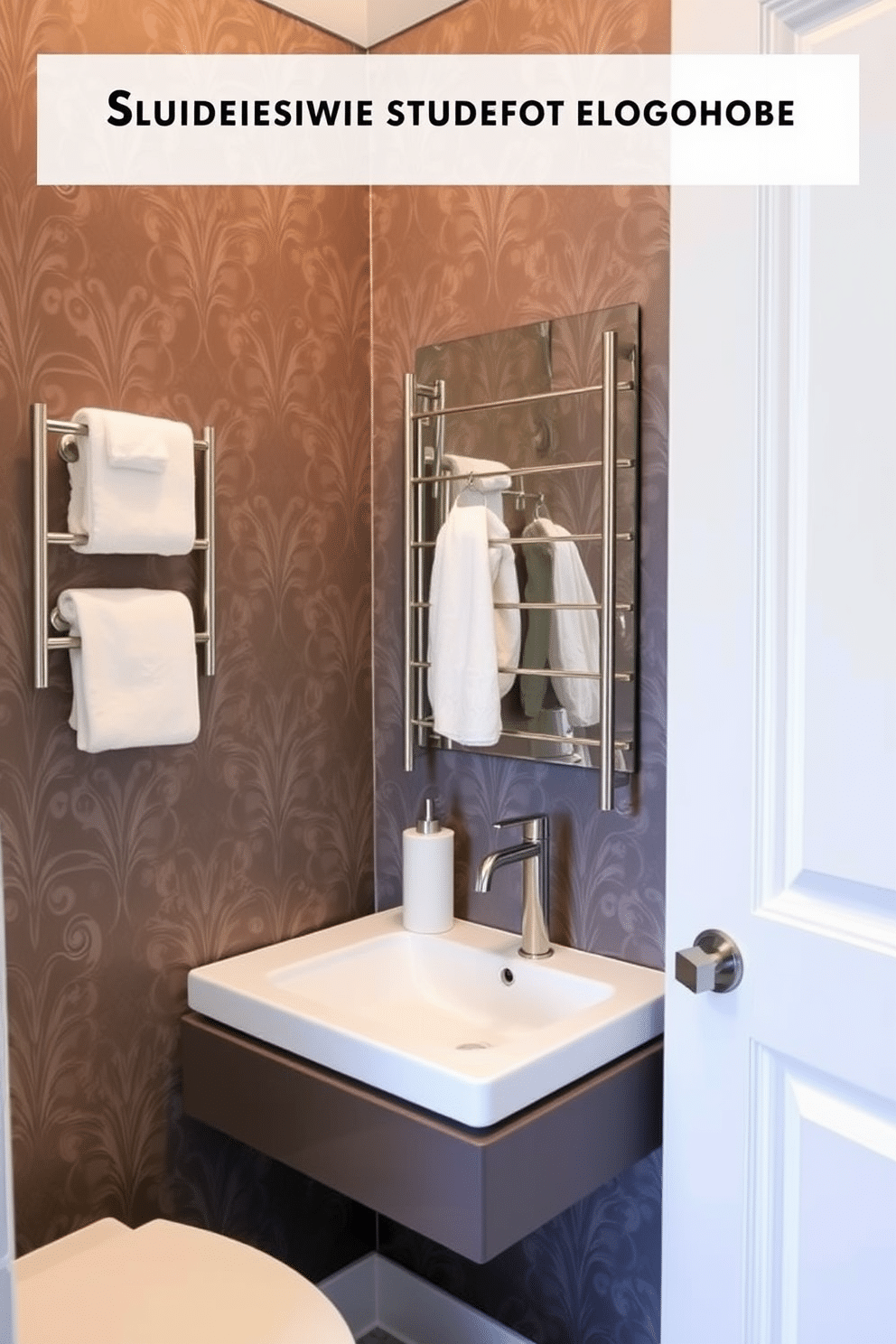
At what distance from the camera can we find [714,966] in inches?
47.9

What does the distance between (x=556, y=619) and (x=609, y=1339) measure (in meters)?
1.17

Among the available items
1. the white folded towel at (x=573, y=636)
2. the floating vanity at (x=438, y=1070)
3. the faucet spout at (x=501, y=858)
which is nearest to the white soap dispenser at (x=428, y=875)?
the floating vanity at (x=438, y=1070)

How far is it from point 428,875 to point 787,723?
36.1 inches

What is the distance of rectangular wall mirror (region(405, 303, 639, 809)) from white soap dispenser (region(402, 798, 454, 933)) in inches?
6.5

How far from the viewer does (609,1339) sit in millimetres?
1801

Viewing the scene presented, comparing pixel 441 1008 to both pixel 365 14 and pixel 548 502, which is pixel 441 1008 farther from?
pixel 365 14

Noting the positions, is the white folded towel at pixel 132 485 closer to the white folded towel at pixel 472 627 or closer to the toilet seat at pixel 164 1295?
the white folded towel at pixel 472 627

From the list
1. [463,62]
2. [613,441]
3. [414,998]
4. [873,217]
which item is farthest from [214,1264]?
[463,62]

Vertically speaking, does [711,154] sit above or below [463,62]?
below

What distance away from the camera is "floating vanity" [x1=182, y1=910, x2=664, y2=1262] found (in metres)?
1.39

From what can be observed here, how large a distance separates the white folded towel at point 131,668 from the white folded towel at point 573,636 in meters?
0.58

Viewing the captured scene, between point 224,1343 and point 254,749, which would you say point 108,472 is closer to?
point 254,749

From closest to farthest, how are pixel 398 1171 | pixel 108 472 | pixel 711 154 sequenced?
pixel 711 154 < pixel 398 1171 < pixel 108 472

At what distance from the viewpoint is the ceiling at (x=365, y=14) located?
196cm
